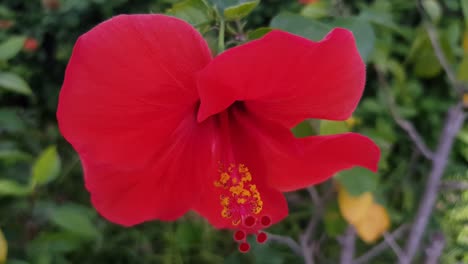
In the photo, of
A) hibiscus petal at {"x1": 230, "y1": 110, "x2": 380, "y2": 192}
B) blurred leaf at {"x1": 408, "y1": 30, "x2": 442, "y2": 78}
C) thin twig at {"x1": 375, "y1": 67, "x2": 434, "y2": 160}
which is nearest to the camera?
hibiscus petal at {"x1": 230, "y1": 110, "x2": 380, "y2": 192}

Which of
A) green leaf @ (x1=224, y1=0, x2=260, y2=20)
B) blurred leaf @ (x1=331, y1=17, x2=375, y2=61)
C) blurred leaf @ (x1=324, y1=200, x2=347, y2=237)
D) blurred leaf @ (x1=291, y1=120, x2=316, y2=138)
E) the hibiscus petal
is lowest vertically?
blurred leaf @ (x1=324, y1=200, x2=347, y2=237)

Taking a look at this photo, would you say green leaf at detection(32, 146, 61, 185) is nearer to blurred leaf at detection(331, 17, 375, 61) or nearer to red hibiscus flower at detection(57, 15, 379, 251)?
red hibiscus flower at detection(57, 15, 379, 251)

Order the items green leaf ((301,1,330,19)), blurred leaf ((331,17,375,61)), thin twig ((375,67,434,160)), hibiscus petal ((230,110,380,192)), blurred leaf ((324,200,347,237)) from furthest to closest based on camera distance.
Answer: blurred leaf ((324,200,347,237)) < thin twig ((375,67,434,160)) < green leaf ((301,1,330,19)) < blurred leaf ((331,17,375,61)) < hibiscus petal ((230,110,380,192))

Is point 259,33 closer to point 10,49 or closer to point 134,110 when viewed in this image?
point 134,110

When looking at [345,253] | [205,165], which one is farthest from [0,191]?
[345,253]

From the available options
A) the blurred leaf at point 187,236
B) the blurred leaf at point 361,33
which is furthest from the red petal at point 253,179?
the blurred leaf at point 187,236

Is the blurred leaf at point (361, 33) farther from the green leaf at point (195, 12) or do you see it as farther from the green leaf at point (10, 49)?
the green leaf at point (10, 49)

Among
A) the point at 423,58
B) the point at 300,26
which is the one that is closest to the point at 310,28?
the point at 300,26

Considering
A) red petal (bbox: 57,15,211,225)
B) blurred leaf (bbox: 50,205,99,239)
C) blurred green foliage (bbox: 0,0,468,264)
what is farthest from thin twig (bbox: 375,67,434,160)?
blurred leaf (bbox: 50,205,99,239)
